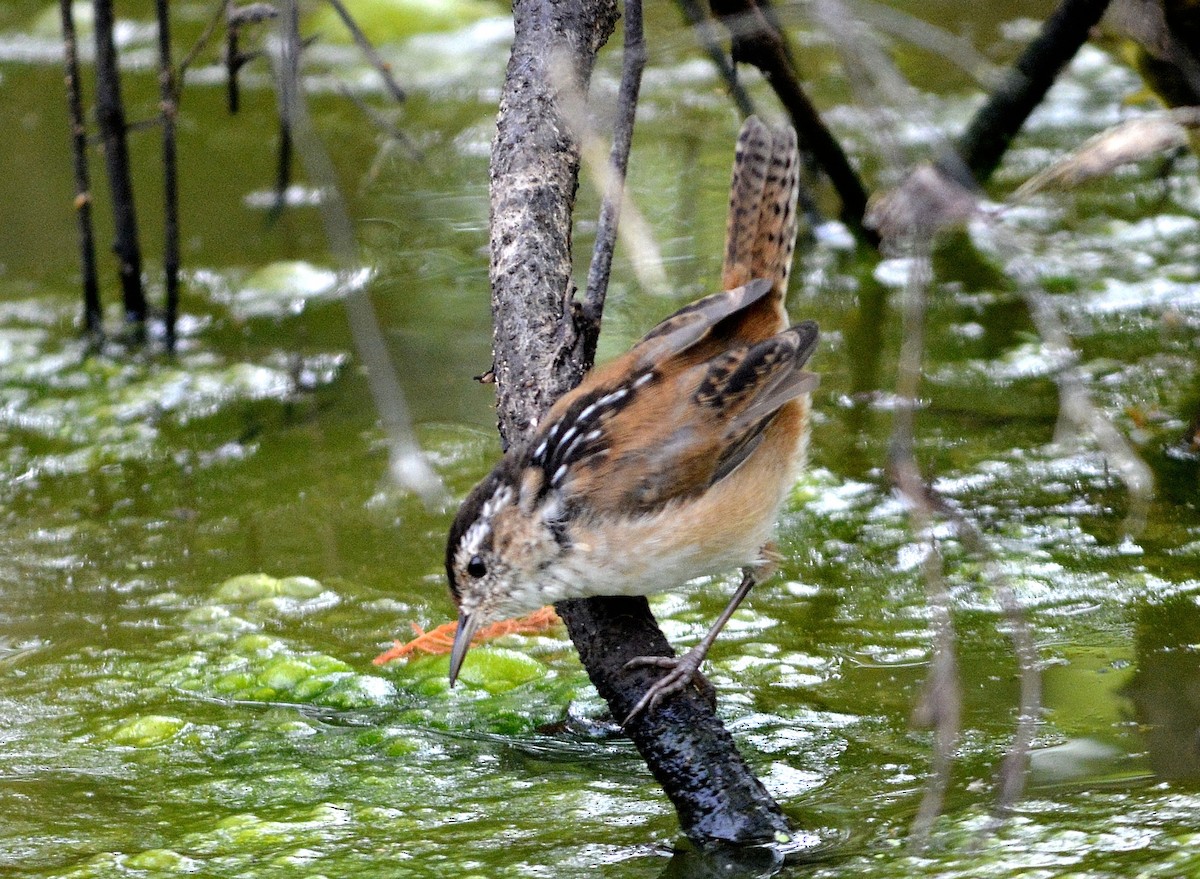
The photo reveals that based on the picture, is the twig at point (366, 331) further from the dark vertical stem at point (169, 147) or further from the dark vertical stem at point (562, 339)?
the dark vertical stem at point (169, 147)

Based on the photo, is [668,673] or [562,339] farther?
[562,339]

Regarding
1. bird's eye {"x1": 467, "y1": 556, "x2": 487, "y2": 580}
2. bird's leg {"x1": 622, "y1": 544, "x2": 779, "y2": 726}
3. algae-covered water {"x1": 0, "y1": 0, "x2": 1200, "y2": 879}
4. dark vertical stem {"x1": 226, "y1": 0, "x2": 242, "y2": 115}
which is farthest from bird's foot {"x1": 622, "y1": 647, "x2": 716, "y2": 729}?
dark vertical stem {"x1": 226, "y1": 0, "x2": 242, "y2": 115}

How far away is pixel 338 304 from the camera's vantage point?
20.2 ft

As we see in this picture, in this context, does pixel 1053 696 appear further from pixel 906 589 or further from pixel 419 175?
pixel 419 175

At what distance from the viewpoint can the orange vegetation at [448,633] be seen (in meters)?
3.92

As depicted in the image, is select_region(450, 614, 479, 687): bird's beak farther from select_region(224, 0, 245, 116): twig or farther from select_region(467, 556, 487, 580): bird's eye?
select_region(224, 0, 245, 116): twig

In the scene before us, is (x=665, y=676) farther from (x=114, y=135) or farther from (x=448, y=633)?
(x=114, y=135)

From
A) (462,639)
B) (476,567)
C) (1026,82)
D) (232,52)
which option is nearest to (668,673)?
(476,567)

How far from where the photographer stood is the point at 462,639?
3.36 metres

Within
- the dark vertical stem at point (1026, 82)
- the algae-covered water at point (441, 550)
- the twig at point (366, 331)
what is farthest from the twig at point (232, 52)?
the dark vertical stem at point (1026, 82)

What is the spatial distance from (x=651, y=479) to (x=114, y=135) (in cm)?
359

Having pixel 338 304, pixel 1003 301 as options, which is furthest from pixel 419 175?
pixel 1003 301

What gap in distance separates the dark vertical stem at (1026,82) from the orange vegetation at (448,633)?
2.56 metres

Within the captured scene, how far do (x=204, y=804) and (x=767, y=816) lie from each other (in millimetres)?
1324
